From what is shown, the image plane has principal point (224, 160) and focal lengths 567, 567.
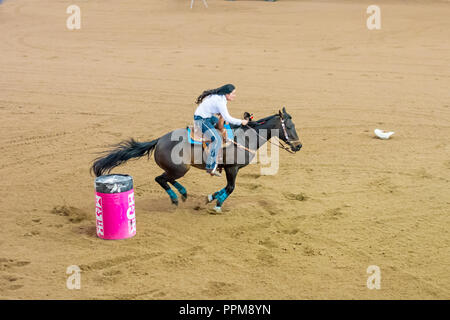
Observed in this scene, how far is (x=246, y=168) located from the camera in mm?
11586

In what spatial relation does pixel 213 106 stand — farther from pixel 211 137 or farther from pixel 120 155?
pixel 120 155

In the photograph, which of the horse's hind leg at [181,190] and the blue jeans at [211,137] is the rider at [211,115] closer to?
the blue jeans at [211,137]

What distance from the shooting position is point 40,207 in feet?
31.3

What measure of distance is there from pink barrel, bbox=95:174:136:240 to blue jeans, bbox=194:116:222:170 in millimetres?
1315

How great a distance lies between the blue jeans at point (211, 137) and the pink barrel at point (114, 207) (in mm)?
1315

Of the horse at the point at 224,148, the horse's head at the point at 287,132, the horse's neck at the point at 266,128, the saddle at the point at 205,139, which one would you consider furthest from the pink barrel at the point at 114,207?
the horse's head at the point at 287,132

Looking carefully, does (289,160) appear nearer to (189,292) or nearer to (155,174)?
(155,174)

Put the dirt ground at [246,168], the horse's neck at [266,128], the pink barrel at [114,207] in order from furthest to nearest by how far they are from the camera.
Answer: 1. the horse's neck at [266,128]
2. the pink barrel at [114,207]
3. the dirt ground at [246,168]

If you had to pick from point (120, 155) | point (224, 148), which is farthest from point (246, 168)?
point (120, 155)

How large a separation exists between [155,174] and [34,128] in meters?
4.35

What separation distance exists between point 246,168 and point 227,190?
251cm

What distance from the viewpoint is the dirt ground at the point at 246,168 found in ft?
24.3
